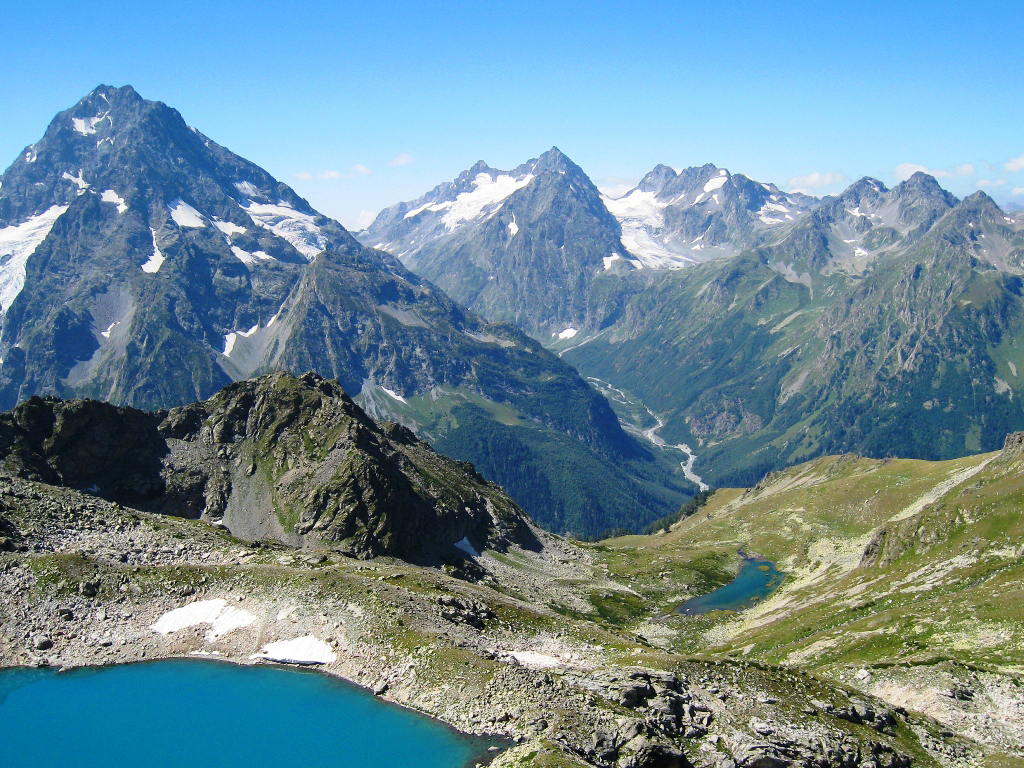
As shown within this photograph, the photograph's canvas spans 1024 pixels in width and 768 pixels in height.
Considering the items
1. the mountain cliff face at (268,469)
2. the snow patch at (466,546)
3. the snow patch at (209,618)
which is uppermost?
the mountain cliff face at (268,469)

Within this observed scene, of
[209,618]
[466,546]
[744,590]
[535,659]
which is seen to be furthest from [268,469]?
[744,590]

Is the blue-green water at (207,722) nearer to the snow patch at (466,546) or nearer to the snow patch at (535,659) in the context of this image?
the snow patch at (535,659)

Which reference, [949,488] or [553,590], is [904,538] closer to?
[949,488]

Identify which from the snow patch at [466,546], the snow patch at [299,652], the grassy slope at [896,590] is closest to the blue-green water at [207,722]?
the snow patch at [299,652]

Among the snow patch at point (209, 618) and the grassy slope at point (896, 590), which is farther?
the grassy slope at point (896, 590)

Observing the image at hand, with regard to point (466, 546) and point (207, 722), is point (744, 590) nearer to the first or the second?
point (466, 546)

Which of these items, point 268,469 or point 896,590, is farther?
point 268,469
